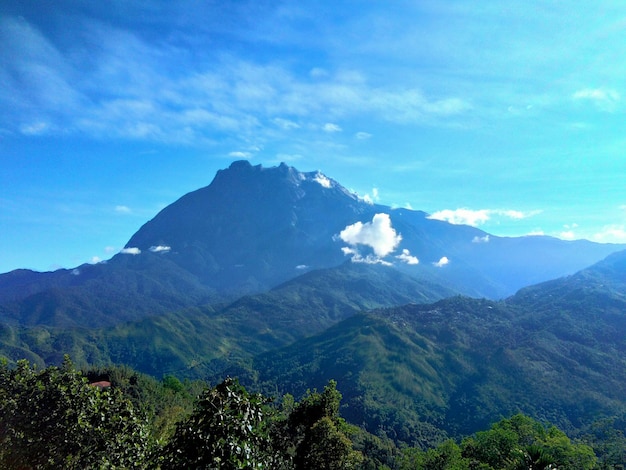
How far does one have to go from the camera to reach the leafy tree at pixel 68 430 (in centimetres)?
1894

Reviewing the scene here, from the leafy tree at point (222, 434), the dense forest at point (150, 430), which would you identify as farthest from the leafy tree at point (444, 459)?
the leafy tree at point (222, 434)

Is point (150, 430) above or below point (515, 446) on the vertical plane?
above

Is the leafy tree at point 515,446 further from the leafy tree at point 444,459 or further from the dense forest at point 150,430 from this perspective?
the dense forest at point 150,430

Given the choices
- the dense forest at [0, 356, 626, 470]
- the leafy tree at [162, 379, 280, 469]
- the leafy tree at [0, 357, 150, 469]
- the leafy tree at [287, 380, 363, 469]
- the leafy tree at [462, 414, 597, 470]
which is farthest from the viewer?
the leafy tree at [462, 414, 597, 470]

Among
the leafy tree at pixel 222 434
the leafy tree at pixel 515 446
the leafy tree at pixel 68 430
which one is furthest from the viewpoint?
the leafy tree at pixel 515 446

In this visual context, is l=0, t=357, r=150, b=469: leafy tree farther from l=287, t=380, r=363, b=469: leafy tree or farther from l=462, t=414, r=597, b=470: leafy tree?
l=462, t=414, r=597, b=470: leafy tree

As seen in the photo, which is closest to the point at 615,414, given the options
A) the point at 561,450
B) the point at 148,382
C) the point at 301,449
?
the point at 561,450

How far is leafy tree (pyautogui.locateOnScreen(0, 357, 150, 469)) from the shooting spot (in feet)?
62.1

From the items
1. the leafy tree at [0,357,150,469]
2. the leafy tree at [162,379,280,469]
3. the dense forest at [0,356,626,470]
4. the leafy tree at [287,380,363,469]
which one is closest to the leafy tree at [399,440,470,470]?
the leafy tree at [287,380,363,469]

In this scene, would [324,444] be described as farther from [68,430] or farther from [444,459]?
[444,459]

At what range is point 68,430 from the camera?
771 inches

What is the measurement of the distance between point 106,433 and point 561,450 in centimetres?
6374

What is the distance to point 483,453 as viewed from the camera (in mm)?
60438

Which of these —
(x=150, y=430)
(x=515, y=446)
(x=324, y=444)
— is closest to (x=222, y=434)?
(x=150, y=430)
